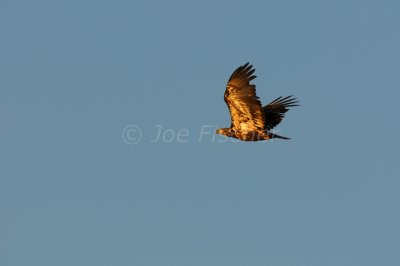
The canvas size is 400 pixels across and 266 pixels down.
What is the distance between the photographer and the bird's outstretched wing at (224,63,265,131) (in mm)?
40500

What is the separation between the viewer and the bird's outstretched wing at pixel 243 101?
40500 millimetres

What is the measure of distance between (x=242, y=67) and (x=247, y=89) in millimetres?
1055

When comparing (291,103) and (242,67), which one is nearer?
(242,67)

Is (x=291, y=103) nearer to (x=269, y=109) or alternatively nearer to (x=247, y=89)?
(x=269, y=109)

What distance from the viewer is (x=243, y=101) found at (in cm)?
4138

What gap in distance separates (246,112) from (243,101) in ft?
2.78

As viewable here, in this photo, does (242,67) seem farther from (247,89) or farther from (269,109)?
(269,109)

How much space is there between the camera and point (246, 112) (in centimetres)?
4206

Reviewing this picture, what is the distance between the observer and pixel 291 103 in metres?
45.5

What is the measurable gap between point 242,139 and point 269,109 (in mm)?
2962

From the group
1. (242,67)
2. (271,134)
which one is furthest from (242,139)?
(242,67)

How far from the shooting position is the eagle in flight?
133 ft

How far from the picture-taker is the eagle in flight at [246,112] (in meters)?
40.6

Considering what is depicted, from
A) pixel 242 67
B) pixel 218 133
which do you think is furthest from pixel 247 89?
pixel 218 133
